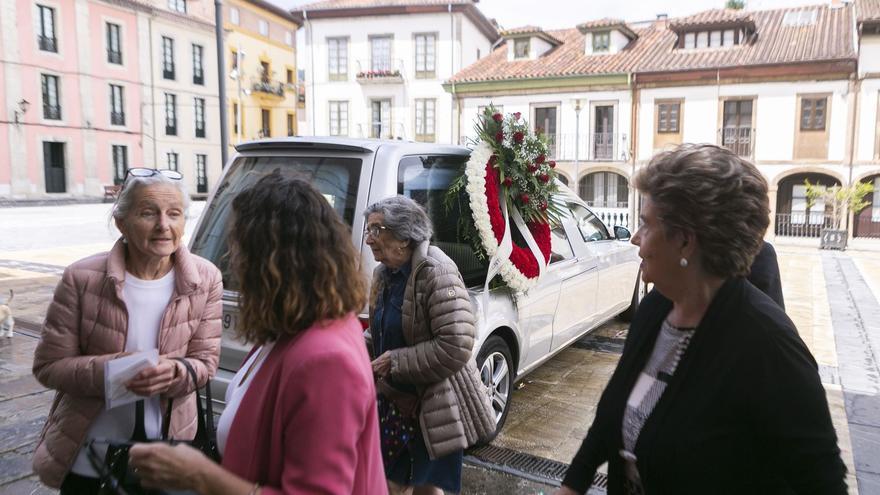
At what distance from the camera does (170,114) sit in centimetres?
3944

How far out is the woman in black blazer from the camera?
147 centimetres

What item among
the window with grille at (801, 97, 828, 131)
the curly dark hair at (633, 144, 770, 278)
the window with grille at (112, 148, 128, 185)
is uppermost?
the window with grille at (801, 97, 828, 131)

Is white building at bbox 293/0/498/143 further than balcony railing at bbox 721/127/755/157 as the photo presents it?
Yes

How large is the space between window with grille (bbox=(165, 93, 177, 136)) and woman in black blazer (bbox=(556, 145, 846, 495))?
41551mm

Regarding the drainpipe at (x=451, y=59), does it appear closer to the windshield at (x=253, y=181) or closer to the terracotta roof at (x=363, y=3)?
the terracotta roof at (x=363, y=3)

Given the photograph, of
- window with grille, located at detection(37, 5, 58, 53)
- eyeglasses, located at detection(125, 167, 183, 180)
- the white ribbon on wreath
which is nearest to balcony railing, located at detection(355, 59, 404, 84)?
window with grille, located at detection(37, 5, 58, 53)

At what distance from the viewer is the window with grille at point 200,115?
1610 inches

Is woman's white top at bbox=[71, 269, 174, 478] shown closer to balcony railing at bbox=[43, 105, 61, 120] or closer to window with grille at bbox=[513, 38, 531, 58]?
window with grille at bbox=[513, 38, 531, 58]

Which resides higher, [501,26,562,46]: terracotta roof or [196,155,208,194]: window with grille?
[501,26,562,46]: terracotta roof

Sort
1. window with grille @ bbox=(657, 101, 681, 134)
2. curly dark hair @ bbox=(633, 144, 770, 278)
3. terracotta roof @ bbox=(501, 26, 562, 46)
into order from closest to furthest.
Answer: curly dark hair @ bbox=(633, 144, 770, 278) → window with grille @ bbox=(657, 101, 681, 134) → terracotta roof @ bbox=(501, 26, 562, 46)

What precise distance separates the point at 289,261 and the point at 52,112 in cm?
3852

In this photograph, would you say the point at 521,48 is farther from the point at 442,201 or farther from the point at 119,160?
the point at 442,201

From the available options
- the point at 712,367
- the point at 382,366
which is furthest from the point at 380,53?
the point at 712,367

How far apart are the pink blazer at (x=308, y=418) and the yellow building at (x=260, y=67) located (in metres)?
42.0
